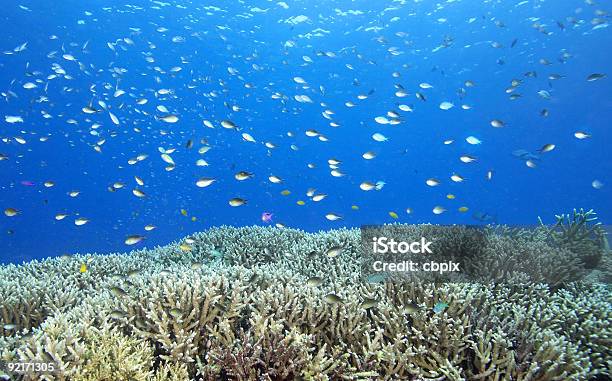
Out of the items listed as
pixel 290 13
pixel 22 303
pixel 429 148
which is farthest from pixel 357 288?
pixel 429 148

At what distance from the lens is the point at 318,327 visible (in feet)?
13.2

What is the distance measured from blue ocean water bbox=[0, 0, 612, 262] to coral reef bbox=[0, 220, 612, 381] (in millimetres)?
7706

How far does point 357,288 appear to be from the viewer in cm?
486

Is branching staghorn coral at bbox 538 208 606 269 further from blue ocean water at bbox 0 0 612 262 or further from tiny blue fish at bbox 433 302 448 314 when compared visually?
tiny blue fish at bbox 433 302 448 314

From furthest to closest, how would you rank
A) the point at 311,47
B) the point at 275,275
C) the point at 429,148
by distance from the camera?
the point at 429,148, the point at 311,47, the point at 275,275

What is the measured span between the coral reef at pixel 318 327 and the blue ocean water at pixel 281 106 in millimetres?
7706

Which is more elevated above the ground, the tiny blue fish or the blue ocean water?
the blue ocean water

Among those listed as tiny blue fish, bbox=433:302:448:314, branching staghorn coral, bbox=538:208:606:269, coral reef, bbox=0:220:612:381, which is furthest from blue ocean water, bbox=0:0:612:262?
Answer: tiny blue fish, bbox=433:302:448:314

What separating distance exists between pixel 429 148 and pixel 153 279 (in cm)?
7375

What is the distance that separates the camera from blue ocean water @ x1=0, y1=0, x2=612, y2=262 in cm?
3750

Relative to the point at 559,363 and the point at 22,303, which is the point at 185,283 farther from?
the point at 559,363

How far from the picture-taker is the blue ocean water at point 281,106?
1476 inches

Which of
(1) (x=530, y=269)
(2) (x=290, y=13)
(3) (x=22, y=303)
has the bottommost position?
(3) (x=22, y=303)

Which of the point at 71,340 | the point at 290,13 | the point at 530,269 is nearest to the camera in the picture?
the point at 71,340
